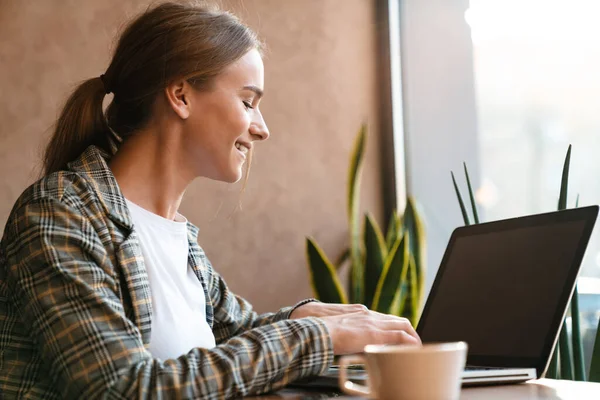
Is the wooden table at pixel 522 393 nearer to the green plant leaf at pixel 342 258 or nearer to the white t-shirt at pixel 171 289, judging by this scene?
the white t-shirt at pixel 171 289

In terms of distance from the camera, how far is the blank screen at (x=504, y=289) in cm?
105

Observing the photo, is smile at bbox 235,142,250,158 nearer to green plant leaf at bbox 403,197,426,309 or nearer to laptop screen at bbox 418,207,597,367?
laptop screen at bbox 418,207,597,367

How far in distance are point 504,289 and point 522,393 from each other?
268 mm

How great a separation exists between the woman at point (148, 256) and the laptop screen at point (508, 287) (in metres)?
0.17

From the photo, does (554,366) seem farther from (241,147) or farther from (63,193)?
(63,193)

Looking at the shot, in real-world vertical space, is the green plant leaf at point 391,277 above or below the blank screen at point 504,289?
below

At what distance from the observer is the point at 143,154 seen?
4.44ft

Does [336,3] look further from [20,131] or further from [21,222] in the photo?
[21,222]

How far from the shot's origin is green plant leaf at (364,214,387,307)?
2.57 metres

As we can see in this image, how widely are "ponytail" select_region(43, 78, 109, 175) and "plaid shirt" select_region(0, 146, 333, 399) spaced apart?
0.22 metres

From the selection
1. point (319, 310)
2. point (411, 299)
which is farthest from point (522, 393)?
point (411, 299)

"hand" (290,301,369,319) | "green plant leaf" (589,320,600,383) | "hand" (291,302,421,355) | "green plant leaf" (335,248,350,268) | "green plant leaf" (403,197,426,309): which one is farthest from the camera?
"green plant leaf" (335,248,350,268)

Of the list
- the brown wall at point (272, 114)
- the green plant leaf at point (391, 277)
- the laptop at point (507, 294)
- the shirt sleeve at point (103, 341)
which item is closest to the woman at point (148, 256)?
the shirt sleeve at point (103, 341)

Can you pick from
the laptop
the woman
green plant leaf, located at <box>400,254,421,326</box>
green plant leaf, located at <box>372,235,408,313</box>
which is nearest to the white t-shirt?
the woman
